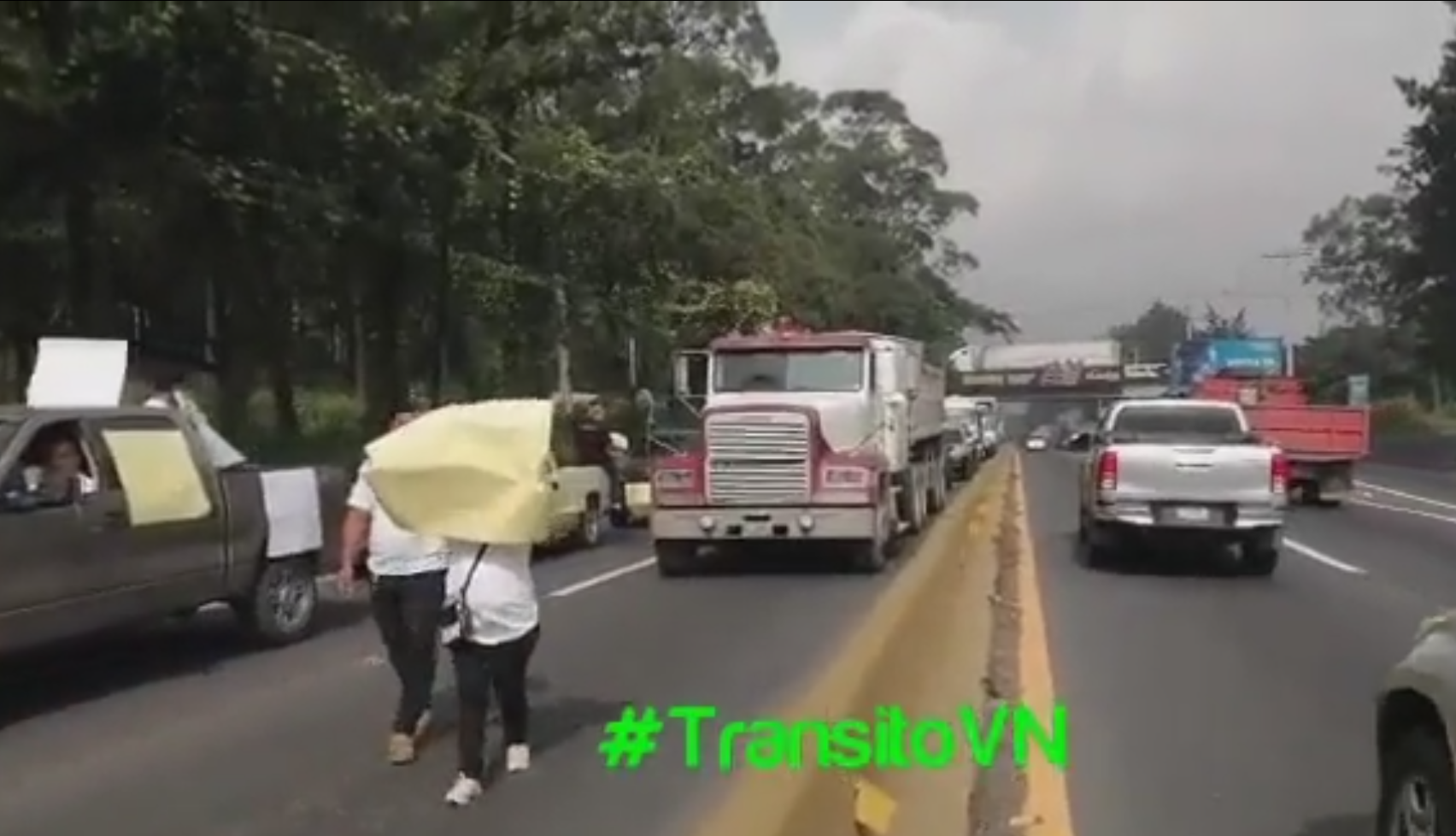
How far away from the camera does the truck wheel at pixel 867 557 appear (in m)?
21.7

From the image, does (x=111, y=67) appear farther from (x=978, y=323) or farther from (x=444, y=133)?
(x=978, y=323)

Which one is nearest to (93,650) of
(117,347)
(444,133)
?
(117,347)

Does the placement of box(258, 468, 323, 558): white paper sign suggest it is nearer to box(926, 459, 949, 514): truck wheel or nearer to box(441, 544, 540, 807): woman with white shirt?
box(441, 544, 540, 807): woman with white shirt

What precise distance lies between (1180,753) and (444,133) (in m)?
19.8

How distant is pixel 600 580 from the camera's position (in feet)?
70.5

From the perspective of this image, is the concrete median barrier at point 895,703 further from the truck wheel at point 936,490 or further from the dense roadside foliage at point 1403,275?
the dense roadside foliage at point 1403,275

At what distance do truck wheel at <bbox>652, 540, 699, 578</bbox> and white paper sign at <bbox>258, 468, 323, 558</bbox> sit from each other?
6425 mm

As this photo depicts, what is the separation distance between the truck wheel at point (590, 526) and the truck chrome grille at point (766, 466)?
4.88 meters

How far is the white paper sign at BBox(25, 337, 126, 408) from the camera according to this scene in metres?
16.1

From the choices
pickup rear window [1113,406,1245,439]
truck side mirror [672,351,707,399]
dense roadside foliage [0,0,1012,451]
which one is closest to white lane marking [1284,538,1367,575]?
pickup rear window [1113,406,1245,439]

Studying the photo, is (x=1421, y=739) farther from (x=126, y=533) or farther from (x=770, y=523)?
(x=770, y=523)

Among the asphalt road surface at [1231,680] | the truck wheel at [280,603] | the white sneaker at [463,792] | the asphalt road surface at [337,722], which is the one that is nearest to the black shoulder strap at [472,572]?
the white sneaker at [463,792]

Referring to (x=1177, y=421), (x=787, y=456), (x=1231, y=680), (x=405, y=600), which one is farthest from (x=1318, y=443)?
(x=405, y=600)

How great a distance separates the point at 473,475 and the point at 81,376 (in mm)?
8192
